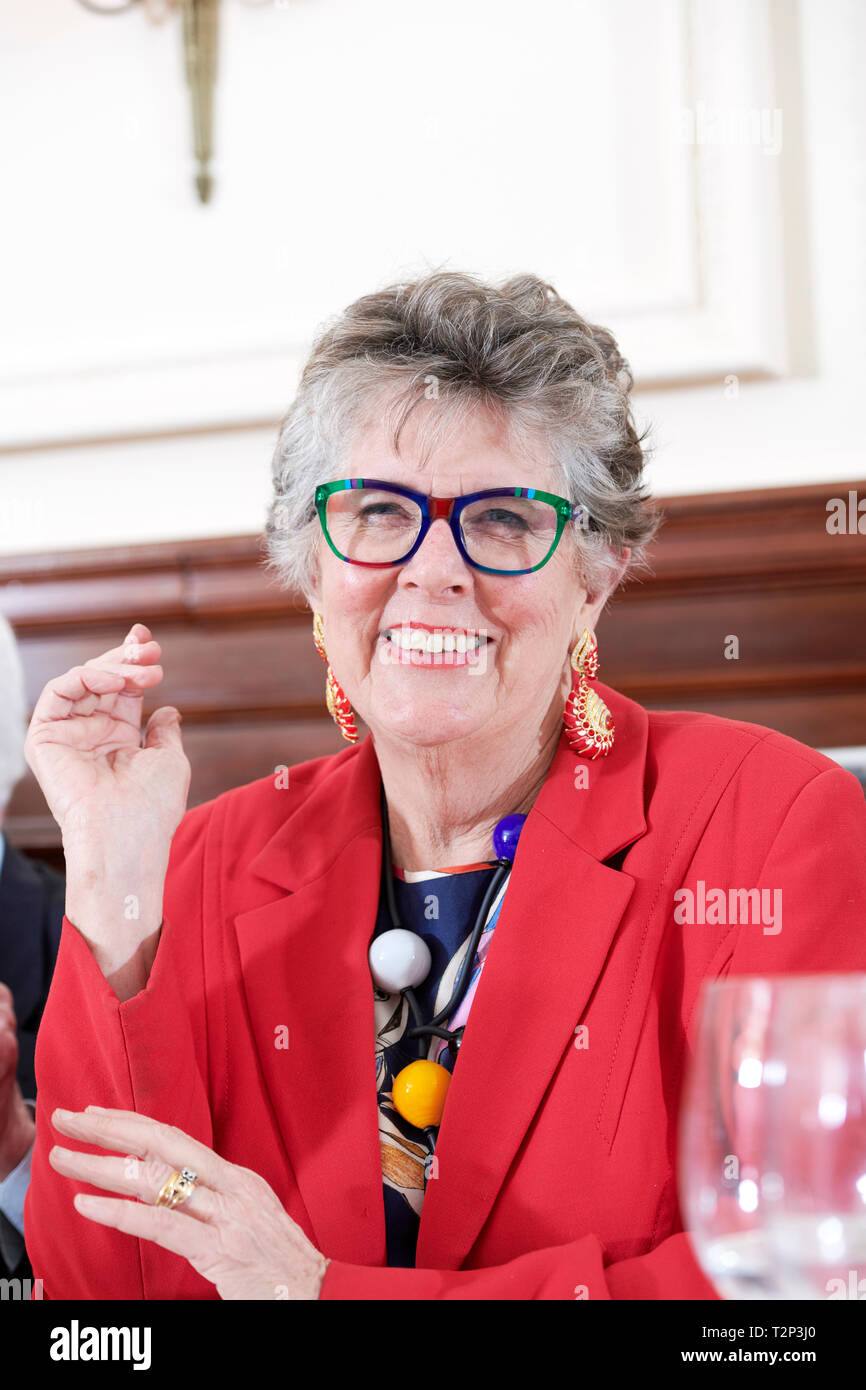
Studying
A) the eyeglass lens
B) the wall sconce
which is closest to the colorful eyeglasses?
the eyeglass lens

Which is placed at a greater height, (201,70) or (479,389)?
(201,70)

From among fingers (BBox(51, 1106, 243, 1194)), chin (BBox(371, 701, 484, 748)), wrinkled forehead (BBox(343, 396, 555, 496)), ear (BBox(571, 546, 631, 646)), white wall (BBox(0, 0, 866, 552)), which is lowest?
fingers (BBox(51, 1106, 243, 1194))

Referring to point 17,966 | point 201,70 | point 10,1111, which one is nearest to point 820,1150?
point 10,1111

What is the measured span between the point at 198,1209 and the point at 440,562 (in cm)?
59

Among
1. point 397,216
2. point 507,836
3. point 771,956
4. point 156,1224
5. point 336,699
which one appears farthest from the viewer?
point 397,216

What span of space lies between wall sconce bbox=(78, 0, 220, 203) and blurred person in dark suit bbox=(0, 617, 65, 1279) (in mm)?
810

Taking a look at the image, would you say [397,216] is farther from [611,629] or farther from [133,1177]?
[133,1177]

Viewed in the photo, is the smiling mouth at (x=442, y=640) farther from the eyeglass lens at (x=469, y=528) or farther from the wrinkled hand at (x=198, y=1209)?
the wrinkled hand at (x=198, y=1209)

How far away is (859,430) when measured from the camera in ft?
5.65

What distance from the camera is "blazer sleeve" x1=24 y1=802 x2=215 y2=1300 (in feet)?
3.39

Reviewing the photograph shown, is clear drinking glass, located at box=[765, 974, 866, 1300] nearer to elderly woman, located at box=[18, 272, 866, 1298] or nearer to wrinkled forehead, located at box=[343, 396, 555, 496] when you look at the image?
elderly woman, located at box=[18, 272, 866, 1298]

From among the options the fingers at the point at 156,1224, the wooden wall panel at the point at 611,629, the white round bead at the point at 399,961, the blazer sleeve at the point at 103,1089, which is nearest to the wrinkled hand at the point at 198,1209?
the fingers at the point at 156,1224

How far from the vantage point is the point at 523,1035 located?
1.06 meters

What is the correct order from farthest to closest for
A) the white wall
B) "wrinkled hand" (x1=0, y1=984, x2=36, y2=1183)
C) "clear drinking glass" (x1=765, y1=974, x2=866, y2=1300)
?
the white wall → "wrinkled hand" (x1=0, y1=984, x2=36, y2=1183) → "clear drinking glass" (x1=765, y1=974, x2=866, y2=1300)
